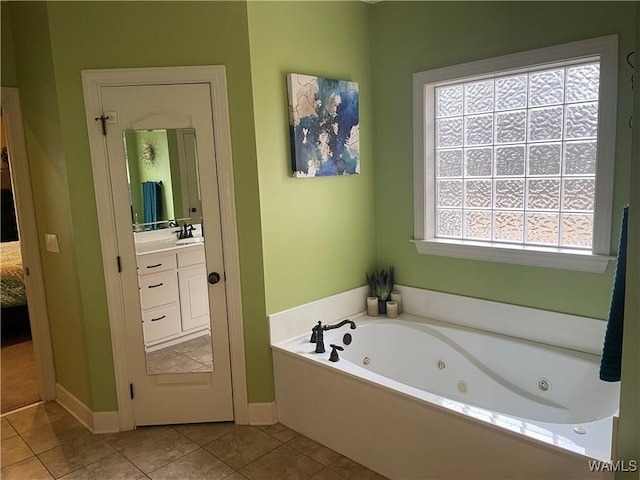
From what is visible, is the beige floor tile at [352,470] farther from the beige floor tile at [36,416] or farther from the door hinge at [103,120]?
the door hinge at [103,120]

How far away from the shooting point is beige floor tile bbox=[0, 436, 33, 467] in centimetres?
279

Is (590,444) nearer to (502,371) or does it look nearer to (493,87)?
(502,371)

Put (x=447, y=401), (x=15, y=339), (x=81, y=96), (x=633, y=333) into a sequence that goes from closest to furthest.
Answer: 1. (x=633, y=333)
2. (x=447, y=401)
3. (x=81, y=96)
4. (x=15, y=339)

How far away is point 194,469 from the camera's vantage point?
2.61 metres

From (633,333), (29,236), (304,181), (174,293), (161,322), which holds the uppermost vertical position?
(304,181)

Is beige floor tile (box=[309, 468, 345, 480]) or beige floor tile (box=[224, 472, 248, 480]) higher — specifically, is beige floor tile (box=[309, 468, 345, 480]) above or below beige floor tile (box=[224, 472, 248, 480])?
below

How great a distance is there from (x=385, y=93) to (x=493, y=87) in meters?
0.73

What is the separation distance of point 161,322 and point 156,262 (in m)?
0.36

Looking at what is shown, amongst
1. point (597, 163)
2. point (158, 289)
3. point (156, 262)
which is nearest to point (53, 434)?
point (158, 289)

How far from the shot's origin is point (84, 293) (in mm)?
2908

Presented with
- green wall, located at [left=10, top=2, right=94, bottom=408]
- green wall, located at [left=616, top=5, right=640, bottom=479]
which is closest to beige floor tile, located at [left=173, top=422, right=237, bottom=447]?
green wall, located at [left=10, top=2, right=94, bottom=408]

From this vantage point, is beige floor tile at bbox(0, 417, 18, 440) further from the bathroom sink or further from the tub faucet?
the tub faucet

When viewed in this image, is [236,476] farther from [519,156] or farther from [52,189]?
[519,156]

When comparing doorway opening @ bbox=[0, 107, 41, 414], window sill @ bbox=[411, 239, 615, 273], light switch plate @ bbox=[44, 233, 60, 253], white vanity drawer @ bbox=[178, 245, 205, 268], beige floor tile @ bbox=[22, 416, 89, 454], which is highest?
light switch plate @ bbox=[44, 233, 60, 253]
